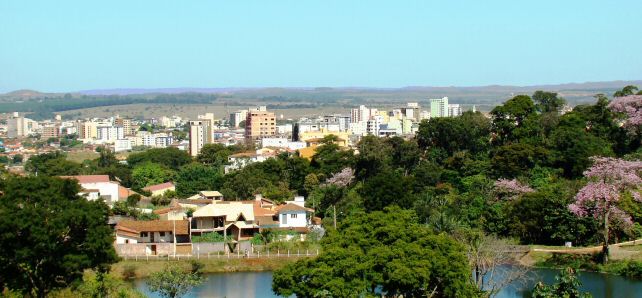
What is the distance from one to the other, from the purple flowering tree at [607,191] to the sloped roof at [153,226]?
1089 cm

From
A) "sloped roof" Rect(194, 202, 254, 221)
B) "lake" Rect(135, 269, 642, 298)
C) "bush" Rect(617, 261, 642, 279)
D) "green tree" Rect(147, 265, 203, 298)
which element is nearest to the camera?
"green tree" Rect(147, 265, 203, 298)

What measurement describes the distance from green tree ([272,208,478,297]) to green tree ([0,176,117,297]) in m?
3.24

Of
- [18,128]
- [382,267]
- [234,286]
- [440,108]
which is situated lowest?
[18,128]

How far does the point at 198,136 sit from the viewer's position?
8381cm

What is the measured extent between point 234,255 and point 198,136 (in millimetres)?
55125

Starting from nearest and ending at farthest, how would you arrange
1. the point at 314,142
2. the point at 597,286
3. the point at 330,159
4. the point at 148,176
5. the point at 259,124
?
the point at 597,286
the point at 330,159
the point at 148,176
the point at 314,142
the point at 259,124

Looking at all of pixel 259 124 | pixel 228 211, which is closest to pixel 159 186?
pixel 228 211

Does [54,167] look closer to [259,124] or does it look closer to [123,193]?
[123,193]

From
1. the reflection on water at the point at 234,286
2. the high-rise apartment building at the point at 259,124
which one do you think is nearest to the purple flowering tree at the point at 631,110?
the reflection on water at the point at 234,286

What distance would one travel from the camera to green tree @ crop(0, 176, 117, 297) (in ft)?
58.1

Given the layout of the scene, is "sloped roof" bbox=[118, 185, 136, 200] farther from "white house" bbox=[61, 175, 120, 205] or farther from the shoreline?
the shoreline

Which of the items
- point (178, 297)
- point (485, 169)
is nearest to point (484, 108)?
point (485, 169)

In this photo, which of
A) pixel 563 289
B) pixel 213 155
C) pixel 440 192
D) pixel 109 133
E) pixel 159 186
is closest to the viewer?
pixel 563 289

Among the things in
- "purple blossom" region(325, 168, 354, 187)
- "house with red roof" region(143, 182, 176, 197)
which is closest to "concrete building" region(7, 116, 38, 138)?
"house with red roof" region(143, 182, 176, 197)
